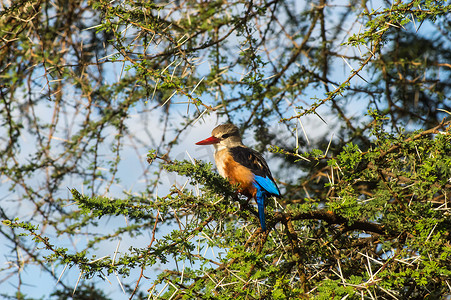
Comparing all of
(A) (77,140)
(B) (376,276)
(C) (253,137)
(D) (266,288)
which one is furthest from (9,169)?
(B) (376,276)

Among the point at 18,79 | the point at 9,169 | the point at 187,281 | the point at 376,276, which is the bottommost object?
the point at 376,276

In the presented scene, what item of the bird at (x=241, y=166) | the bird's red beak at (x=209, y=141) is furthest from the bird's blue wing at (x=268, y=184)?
the bird's red beak at (x=209, y=141)

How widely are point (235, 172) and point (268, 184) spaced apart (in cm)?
38

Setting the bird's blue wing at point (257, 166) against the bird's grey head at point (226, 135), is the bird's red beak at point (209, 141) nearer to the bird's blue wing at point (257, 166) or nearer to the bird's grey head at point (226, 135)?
the bird's grey head at point (226, 135)

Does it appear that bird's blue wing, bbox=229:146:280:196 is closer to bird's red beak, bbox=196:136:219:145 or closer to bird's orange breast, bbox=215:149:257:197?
bird's orange breast, bbox=215:149:257:197

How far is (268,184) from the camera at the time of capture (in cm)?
296

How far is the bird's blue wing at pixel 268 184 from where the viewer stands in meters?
2.89

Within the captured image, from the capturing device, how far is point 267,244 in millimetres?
2504

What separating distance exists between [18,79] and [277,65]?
223 centimetres

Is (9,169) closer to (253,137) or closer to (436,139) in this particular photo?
(253,137)

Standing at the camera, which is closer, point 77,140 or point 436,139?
point 436,139

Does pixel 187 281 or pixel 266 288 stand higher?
pixel 187 281

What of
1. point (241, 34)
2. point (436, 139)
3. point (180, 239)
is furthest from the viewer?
point (241, 34)

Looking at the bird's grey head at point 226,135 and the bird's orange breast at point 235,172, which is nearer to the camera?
the bird's orange breast at point 235,172
